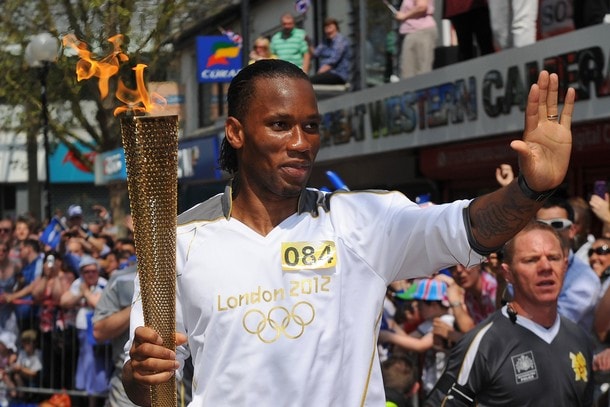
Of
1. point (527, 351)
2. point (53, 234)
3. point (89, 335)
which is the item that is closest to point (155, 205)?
point (527, 351)

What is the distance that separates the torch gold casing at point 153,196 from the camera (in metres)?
3.09

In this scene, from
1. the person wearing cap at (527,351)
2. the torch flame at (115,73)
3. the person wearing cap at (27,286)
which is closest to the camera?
the torch flame at (115,73)

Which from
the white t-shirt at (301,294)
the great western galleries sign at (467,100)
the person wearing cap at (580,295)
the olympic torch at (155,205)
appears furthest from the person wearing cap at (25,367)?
the olympic torch at (155,205)

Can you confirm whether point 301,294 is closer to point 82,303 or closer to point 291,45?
point 82,303

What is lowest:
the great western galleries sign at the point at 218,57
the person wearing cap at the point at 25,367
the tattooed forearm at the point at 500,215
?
the person wearing cap at the point at 25,367

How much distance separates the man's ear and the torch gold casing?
1.93 feet

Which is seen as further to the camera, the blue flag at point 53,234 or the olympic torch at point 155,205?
the blue flag at point 53,234

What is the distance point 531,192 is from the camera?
10.1 ft

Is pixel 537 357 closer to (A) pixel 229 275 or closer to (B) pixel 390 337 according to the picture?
(A) pixel 229 275

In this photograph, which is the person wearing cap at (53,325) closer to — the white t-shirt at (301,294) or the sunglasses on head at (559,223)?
the sunglasses on head at (559,223)

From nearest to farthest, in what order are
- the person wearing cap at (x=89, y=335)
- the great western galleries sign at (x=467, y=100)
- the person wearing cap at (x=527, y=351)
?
the person wearing cap at (x=527, y=351)
the great western galleries sign at (x=467, y=100)
the person wearing cap at (x=89, y=335)

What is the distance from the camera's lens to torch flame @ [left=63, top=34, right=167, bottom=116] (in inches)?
132

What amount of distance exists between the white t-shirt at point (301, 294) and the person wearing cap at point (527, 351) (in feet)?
4.89

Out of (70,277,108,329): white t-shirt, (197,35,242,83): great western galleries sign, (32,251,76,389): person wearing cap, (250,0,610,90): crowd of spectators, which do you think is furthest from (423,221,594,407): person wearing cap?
(197,35,242,83): great western galleries sign
